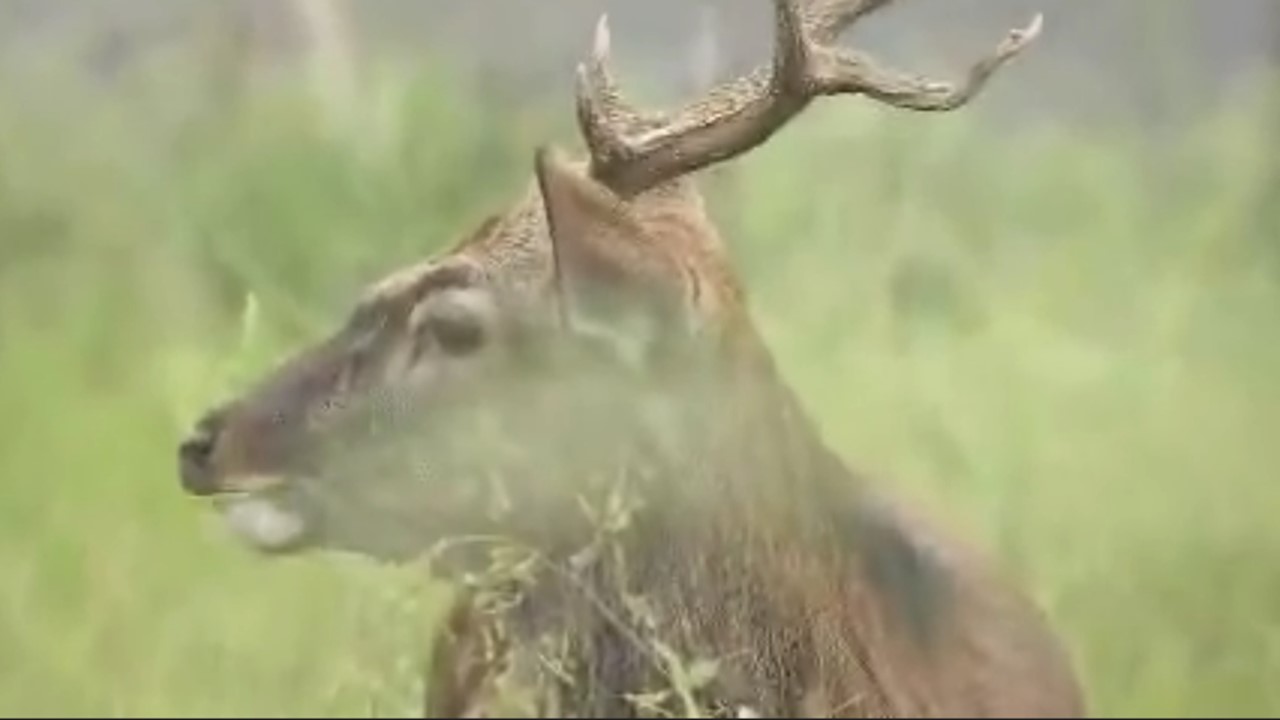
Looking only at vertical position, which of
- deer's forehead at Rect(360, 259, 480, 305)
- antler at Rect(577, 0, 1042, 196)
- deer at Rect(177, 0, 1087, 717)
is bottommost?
deer at Rect(177, 0, 1087, 717)

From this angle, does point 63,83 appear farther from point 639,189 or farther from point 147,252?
point 639,189

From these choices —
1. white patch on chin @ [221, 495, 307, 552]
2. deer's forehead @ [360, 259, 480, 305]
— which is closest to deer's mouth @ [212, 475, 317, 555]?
white patch on chin @ [221, 495, 307, 552]

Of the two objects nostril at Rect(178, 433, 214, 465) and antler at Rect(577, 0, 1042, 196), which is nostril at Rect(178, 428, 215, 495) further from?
antler at Rect(577, 0, 1042, 196)

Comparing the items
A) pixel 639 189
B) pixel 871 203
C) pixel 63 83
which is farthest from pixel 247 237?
pixel 871 203

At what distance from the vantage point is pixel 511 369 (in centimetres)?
159

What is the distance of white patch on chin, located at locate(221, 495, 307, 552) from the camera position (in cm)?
160

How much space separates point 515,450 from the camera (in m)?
1.60

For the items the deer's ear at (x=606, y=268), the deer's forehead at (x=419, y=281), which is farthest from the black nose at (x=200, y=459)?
the deer's ear at (x=606, y=268)

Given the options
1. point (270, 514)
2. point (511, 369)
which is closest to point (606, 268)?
point (511, 369)

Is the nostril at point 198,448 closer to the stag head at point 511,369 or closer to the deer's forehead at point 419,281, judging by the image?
the stag head at point 511,369

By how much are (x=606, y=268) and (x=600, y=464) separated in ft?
0.45

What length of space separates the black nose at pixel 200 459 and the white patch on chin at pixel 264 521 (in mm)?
21

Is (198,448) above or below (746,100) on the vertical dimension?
below

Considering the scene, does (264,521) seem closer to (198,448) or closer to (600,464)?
(198,448)
